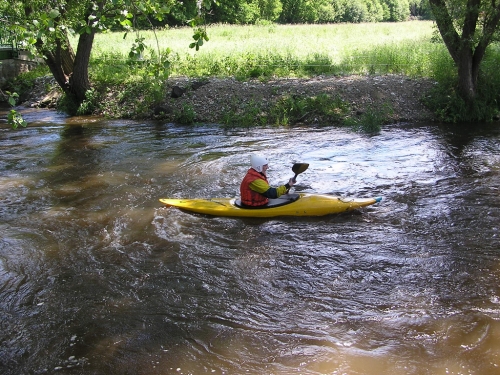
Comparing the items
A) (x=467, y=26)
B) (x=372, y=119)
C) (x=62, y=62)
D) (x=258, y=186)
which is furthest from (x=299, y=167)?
(x=62, y=62)

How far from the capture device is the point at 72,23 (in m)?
10.1

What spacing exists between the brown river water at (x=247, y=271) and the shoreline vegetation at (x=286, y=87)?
3.25m

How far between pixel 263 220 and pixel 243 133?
537 cm

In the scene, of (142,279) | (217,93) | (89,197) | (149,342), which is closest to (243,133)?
(217,93)

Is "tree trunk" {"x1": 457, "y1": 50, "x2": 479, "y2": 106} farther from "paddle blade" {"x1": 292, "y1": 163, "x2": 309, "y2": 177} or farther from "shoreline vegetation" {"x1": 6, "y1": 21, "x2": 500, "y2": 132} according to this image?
"paddle blade" {"x1": 292, "y1": 163, "x2": 309, "y2": 177}

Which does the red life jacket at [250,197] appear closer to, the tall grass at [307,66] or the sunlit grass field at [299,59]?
the tall grass at [307,66]

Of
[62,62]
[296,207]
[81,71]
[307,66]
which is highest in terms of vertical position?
[62,62]

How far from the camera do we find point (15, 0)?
1070 cm

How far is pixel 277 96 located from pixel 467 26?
4.84m

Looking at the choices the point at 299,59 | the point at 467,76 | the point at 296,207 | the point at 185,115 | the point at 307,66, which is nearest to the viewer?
the point at 296,207

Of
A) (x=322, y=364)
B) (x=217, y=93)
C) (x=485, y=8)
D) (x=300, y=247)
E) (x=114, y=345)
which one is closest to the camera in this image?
(x=322, y=364)

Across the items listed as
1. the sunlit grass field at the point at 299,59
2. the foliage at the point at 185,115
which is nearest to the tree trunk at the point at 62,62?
the sunlit grass field at the point at 299,59

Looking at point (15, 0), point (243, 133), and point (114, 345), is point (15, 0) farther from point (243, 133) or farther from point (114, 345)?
point (114, 345)

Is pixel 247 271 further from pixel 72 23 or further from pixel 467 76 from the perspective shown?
pixel 467 76
